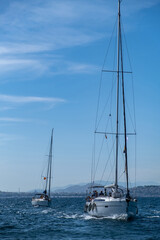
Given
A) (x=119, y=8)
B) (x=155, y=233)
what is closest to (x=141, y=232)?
(x=155, y=233)

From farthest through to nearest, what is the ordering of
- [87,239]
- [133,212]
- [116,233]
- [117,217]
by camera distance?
[133,212]
[117,217]
[116,233]
[87,239]

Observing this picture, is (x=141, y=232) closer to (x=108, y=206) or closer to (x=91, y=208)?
(x=108, y=206)

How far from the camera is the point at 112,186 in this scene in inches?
1795

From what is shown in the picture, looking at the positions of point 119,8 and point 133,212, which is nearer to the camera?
point 133,212

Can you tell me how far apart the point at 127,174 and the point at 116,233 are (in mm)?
12440

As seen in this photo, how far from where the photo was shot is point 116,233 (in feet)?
113

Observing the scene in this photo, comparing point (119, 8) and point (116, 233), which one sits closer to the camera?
point (116, 233)

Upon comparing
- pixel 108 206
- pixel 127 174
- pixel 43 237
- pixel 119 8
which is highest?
pixel 119 8

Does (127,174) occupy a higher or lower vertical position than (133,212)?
higher

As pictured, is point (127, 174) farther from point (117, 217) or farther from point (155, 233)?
point (155, 233)

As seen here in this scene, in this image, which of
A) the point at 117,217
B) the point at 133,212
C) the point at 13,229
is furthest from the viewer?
the point at 133,212

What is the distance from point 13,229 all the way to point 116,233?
37.5 ft

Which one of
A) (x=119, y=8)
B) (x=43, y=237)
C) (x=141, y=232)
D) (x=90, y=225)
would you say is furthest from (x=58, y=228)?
(x=119, y=8)

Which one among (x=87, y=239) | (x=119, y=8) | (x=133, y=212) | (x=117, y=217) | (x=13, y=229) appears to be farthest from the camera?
(x=119, y=8)
